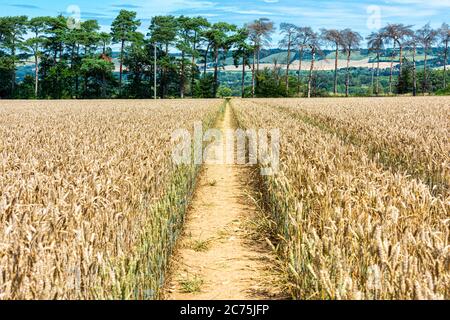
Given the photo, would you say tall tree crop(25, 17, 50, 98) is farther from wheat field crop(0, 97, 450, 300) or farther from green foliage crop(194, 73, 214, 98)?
wheat field crop(0, 97, 450, 300)

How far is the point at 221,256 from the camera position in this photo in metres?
5.54

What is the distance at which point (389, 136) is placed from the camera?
10234mm

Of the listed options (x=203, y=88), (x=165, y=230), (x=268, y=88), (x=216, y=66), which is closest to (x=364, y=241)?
(x=165, y=230)

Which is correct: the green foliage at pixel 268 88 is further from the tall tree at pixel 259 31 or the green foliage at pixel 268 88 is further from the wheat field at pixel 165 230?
the wheat field at pixel 165 230

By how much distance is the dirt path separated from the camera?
4562mm

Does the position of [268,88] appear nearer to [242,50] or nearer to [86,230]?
[242,50]

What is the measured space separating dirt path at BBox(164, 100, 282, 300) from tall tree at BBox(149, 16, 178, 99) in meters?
66.7

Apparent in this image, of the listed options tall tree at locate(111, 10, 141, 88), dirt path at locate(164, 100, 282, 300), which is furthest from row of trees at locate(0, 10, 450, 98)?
dirt path at locate(164, 100, 282, 300)

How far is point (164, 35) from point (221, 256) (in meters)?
71.4

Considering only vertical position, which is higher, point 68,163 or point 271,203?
point 68,163

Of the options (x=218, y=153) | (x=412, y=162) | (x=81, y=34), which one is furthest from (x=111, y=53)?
(x=412, y=162)
